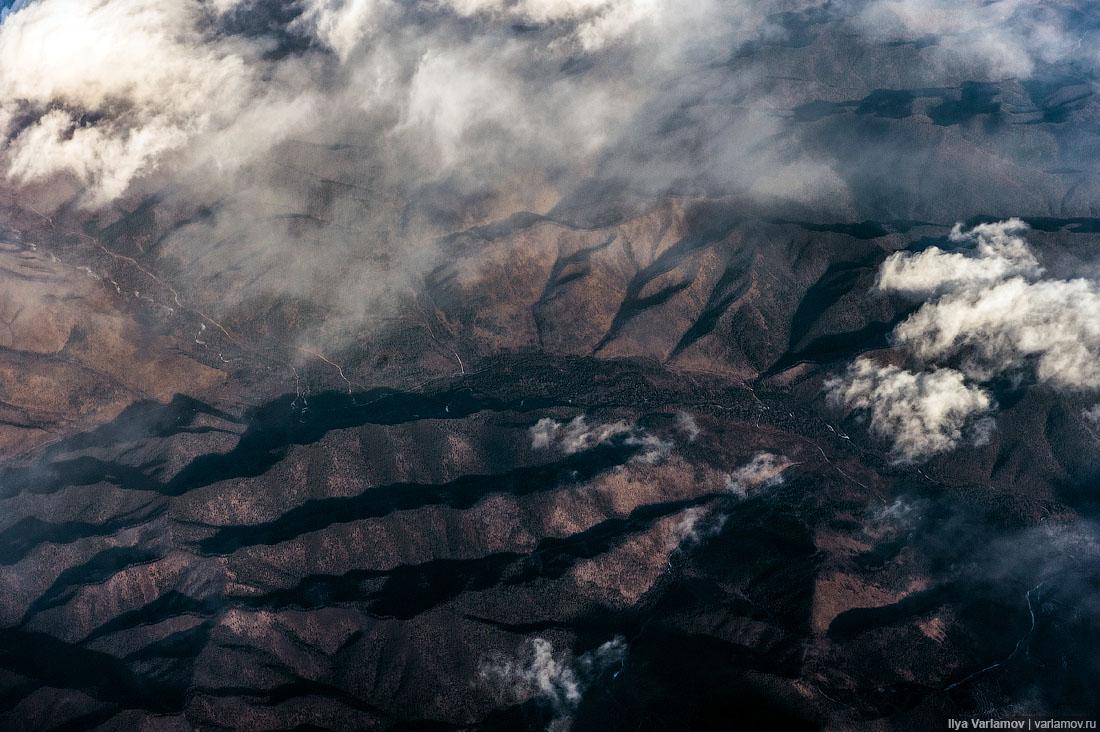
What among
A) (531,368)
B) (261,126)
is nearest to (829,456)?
(531,368)

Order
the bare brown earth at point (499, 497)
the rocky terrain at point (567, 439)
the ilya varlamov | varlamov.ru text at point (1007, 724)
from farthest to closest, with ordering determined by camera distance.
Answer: the rocky terrain at point (567, 439) < the bare brown earth at point (499, 497) < the ilya varlamov | varlamov.ru text at point (1007, 724)

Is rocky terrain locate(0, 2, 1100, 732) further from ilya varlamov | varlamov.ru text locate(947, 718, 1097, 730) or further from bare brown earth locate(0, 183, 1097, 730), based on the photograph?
ilya varlamov | varlamov.ru text locate(947, 718, 1097, 730)

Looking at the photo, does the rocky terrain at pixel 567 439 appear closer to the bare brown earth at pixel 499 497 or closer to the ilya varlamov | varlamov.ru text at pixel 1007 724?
the bare brown earth at pixel 499 497

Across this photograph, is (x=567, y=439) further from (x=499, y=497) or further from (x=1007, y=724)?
(x=1007, y=724)

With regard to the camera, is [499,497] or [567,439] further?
[567,439]

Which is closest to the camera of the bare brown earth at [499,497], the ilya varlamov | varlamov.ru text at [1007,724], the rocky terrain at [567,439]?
the ilya varlamov | varlamov.ru text at [1007,724]

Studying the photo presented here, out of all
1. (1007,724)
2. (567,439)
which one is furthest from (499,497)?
(1007,724)

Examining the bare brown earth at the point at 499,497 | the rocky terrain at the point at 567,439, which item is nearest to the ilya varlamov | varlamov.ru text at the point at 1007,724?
the rocky terrain at the point at 567,439

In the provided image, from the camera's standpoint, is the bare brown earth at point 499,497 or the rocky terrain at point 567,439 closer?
the bare brown earth at point 499,497

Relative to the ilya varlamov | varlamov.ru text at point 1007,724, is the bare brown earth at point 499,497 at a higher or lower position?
higher

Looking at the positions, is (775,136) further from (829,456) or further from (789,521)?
(789,521)

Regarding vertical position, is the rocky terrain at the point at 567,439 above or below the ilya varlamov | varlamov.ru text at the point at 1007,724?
above
